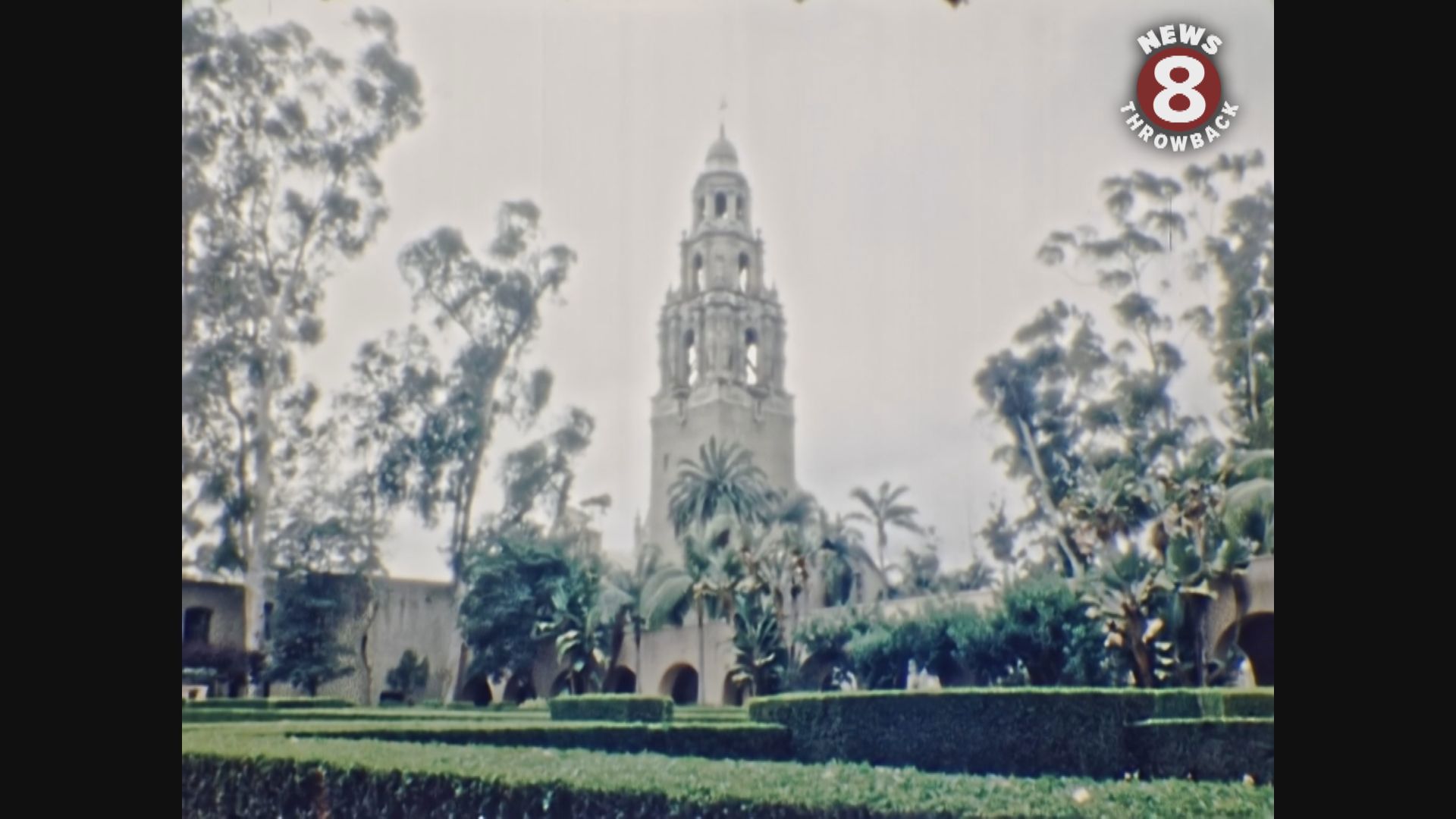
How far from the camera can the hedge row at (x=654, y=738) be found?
1582 centimetres

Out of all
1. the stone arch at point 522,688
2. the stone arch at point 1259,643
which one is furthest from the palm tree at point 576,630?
the stone arch at point 1259,643

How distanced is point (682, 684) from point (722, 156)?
1278 cm

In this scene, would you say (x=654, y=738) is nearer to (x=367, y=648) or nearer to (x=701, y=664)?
(x=367, y=648)

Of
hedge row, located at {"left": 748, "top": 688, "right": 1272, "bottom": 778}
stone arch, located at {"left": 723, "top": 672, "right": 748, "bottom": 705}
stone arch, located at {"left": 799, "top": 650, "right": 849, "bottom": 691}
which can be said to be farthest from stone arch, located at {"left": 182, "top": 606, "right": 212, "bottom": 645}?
stone arch, located at {"left": 723, "top": 672, "right": 748, "bottom": 705}

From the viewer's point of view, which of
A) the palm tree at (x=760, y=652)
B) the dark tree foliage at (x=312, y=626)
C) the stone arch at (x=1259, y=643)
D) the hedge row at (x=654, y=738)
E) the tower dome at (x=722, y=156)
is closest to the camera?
the hedge row at (x=654, y=738)

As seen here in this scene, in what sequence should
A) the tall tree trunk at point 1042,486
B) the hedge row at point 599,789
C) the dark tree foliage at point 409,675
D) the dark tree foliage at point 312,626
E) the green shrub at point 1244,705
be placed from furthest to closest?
the tall tree trunk at point 1042,486 → the dark tree foliage at point 409,675 → the dark tree foliage at point 312,626 → the green shrub at point 1244,705 → the hedge row at point 599,789

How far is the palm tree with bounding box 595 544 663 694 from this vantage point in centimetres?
2550

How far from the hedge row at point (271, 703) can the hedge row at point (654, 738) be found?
10.5ft

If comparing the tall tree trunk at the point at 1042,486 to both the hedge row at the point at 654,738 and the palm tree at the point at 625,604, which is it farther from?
the palm tree at the point at 625,604

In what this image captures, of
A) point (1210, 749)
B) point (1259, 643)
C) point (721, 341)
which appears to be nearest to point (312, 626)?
point (1210, 749)

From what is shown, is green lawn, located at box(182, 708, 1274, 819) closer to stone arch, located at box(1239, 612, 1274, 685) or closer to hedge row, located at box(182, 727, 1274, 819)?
hedge row, located at box(182, 727, 1274, 819)
